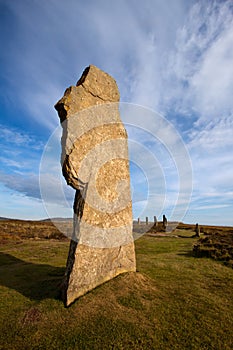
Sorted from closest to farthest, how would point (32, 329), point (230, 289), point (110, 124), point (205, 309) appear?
1. point (32, 329)
2. point (205, 309)
3. point (230, 289)
4. point (110, 124)

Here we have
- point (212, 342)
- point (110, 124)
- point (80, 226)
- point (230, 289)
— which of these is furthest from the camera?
point (110, 124)

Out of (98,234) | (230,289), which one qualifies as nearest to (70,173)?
(98,234)

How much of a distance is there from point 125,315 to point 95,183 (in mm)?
4046

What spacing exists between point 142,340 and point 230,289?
175 inches

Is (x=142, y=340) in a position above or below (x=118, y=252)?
below

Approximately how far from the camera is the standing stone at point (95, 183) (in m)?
7.33

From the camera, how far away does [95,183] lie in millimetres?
8000

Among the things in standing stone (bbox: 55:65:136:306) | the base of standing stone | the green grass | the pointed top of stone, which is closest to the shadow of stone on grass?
the green grass

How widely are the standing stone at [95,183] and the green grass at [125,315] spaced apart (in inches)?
25.1

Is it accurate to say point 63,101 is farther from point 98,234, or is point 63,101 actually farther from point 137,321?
point 137,321

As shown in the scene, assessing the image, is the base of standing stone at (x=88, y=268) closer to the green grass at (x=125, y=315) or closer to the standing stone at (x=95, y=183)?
the standing stone at (x=95, y=183)

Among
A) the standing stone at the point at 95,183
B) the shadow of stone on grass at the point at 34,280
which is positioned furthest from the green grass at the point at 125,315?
the standing stone at the point at 95,183

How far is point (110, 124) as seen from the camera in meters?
9.04

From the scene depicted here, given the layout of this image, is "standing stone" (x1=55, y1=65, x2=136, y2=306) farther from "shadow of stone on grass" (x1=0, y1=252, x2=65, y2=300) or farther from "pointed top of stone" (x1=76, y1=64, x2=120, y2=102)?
"shadow of stone on grass" (x1=0, y1=252, x2=65, y2=300)
